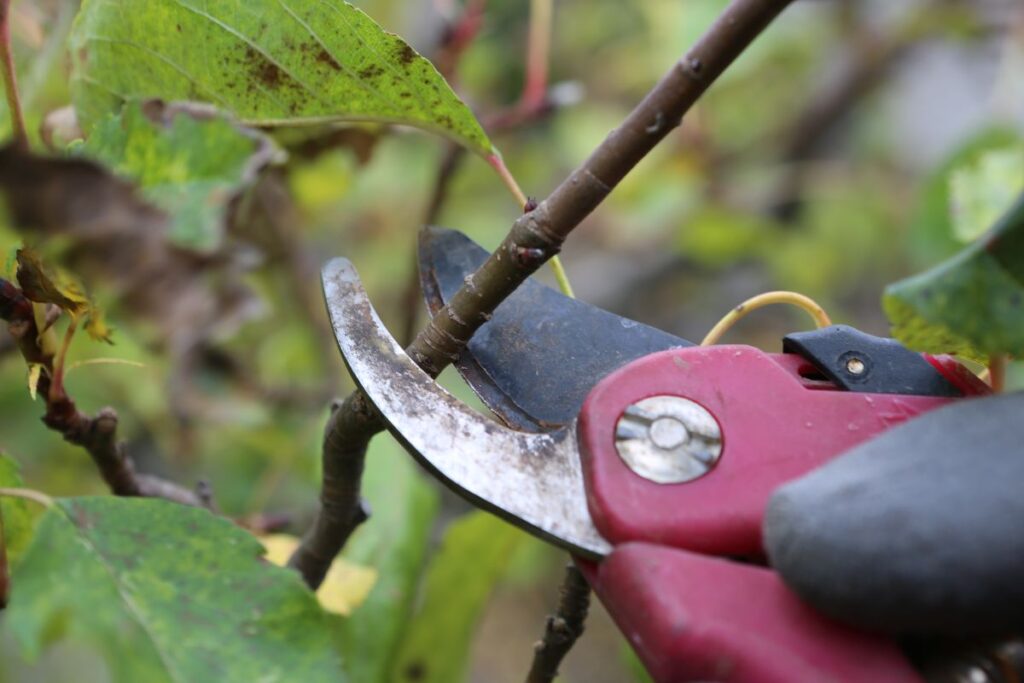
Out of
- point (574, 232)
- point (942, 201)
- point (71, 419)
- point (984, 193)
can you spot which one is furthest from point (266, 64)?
point (574, 232)

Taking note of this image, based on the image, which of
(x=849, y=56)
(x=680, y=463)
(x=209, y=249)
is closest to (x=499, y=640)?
(x=849, y=56)

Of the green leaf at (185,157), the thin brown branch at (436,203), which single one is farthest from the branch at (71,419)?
the thin brown branch at (436,203)

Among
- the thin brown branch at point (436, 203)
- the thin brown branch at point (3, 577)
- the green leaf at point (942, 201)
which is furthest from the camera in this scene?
the green leaf at point (942, 201)

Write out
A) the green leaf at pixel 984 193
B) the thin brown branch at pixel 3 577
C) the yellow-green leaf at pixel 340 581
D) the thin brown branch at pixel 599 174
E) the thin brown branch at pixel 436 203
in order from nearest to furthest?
Answer: the thin brown branch at pixel 599 174 → the thin brown branch at pixel 3 577 → the yellow-green leaf at pixel 340 581 → the green leaf at pixel 984 193 → the thin brown branch at pixel 436 203

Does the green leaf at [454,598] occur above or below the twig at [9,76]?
below

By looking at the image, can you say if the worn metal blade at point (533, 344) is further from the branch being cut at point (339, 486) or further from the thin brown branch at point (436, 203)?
the thin brown branch at point (436, 203)

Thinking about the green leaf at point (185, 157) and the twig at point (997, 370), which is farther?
the green leaf at point (185, 157)

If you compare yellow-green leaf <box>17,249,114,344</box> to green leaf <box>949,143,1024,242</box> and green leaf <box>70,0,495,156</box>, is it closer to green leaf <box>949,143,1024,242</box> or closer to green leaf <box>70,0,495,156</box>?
green leaf <box>70,0,495,156</box>

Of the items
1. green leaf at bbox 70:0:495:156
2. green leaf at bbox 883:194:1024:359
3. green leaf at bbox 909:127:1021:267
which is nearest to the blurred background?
green leaf at bbox 909:127:1021:267

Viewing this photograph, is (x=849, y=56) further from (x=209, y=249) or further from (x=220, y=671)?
(x=220, y=671)
